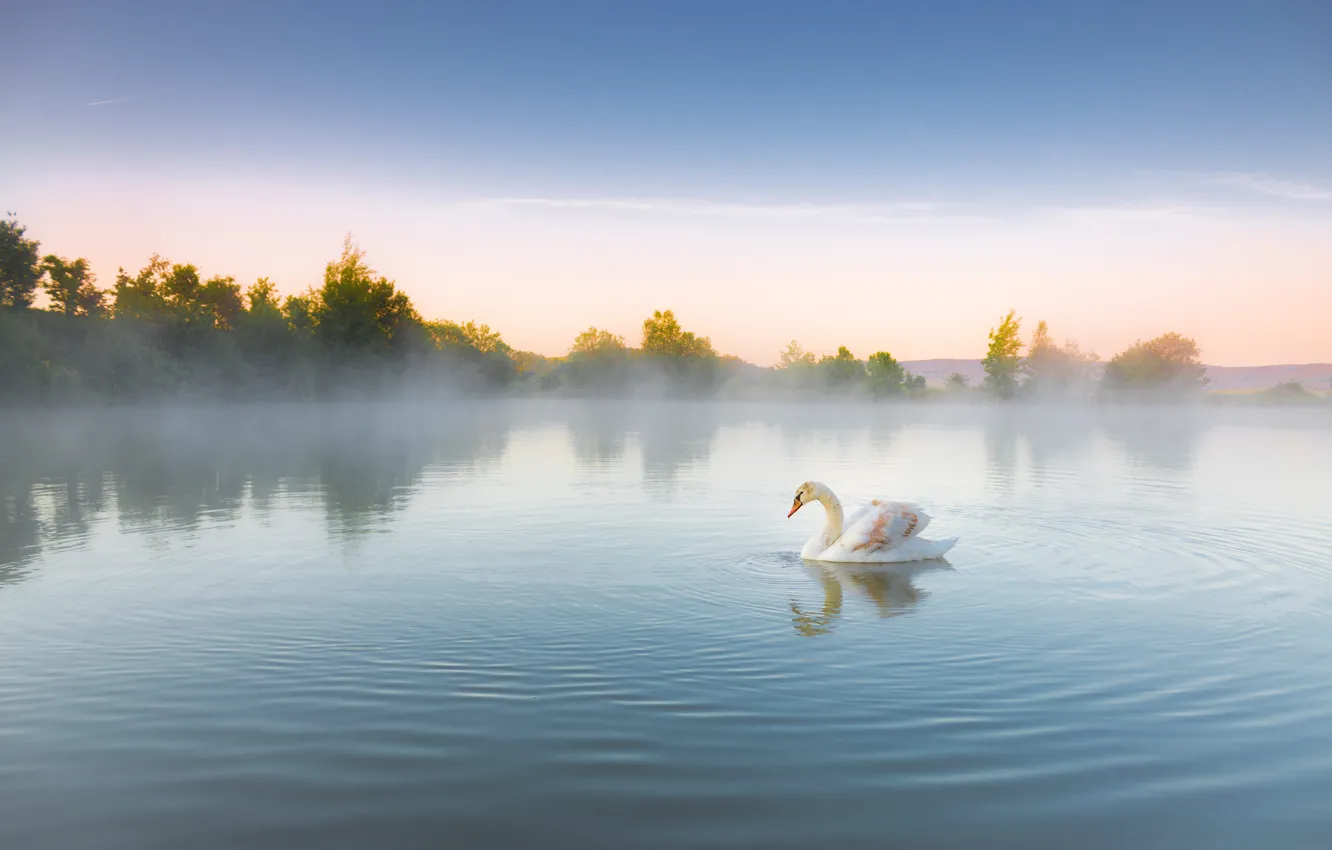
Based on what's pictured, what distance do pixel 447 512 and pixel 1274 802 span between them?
722 inches

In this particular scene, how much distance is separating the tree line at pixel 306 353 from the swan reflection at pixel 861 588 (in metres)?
75.7

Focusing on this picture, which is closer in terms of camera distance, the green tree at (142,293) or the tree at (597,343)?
the green tree at (142,293)

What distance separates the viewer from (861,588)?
14.2m

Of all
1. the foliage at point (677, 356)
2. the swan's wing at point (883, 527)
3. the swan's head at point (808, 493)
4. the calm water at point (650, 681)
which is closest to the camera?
the calm water at point (650, 681)

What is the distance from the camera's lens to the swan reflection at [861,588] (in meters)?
12.1

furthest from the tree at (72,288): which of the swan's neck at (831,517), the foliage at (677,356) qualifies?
the foliage at (677,356)

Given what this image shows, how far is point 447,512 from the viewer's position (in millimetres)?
22094

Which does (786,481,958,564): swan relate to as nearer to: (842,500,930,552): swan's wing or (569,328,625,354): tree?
(842,500,930,552): swan's wing

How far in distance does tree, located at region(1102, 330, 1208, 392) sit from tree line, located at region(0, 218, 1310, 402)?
8.7 inches

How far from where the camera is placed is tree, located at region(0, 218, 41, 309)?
2963 inches

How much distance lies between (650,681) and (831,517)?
8040mm

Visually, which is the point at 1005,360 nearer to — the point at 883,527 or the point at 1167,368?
the point at 1167,368

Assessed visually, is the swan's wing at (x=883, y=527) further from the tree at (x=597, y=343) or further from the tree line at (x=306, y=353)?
the tree at (x=597, y=343)

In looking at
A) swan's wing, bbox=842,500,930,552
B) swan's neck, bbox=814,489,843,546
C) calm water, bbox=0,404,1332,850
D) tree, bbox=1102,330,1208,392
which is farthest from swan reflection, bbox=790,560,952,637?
tree, bbox=1102,330,1208,392
